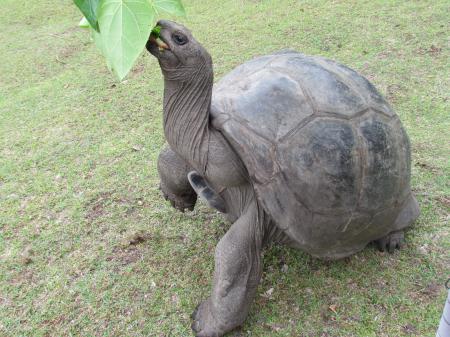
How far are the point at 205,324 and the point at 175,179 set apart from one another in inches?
33.6

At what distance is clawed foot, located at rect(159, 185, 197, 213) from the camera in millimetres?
2771

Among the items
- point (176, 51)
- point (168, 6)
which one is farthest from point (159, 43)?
point (168, 6)

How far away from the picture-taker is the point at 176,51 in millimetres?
1812

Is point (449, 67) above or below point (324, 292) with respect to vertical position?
above

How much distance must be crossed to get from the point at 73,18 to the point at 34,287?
5063 millimetres

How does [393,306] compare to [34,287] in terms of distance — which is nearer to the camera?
[393,306]

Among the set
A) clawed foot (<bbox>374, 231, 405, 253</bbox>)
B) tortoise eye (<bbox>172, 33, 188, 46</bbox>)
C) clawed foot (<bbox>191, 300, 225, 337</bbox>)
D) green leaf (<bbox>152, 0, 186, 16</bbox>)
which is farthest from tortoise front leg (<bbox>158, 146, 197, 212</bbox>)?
green leaf (<bbox>152, 0, 186, 16</bbox>)

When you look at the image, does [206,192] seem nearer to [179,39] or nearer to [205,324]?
[205,324]

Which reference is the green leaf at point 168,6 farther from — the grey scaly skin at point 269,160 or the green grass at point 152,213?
the green grass at point 152,213

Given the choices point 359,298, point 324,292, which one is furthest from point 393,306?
point 324,292

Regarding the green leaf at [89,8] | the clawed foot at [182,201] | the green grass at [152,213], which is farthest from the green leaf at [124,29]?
the clawed foot at [182,201]

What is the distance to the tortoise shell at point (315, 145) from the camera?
6.35 ft

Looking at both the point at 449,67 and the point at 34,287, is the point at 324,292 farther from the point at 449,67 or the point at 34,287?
the point at 449,67

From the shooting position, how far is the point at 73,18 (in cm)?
657
